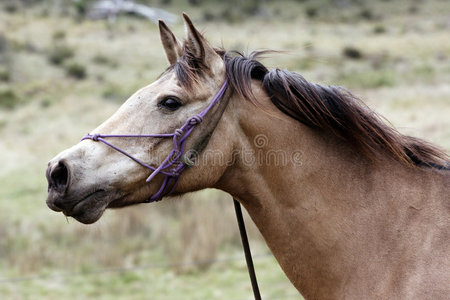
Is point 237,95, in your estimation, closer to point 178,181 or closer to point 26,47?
point 178,181

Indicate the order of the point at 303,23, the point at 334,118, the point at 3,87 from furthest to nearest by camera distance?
the point at 303,23 < the point at 3,87 < the point at 334,118

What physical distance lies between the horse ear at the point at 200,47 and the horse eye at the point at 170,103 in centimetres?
29

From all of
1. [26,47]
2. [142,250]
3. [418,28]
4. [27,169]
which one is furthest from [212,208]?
[418,28]

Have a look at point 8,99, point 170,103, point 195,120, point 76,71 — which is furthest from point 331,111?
point 76,71

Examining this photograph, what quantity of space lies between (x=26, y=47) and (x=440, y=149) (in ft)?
95.8

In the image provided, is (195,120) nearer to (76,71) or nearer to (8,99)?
(8,99)

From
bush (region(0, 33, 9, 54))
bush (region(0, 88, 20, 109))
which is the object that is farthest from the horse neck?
bush (region(0, 33, 9, 54))

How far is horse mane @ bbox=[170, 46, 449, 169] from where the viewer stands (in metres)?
2.68

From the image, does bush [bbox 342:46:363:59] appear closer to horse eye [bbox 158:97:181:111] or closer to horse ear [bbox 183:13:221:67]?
horse ear [bbox 183:13:221:67]

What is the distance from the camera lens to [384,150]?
2723 millimetres

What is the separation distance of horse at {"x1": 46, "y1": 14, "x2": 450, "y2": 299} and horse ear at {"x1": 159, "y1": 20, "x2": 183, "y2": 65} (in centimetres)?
16

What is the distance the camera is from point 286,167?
8.71 ft

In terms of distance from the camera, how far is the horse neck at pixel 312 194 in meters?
2.59

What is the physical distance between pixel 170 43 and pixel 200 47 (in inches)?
13.1
